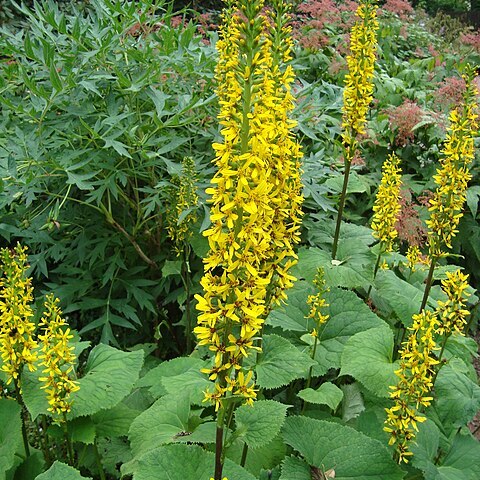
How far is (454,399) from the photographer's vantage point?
310cm

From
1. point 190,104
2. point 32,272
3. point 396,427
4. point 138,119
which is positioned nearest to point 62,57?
point 138,119

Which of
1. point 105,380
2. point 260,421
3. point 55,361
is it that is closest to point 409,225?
point 260,421

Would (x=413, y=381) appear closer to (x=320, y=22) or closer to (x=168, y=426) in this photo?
(x=168, y=426)

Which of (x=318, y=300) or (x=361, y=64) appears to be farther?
(x=361, y=64)

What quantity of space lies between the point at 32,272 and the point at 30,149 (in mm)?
1189

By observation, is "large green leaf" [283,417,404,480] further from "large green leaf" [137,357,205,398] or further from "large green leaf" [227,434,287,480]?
"large green leaf" [137,357,205,398]

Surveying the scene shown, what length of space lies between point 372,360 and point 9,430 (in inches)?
77.8

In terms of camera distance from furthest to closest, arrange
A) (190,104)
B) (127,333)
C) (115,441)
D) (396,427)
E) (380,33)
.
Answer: (380,33) → (127,333) → (190,104) → (115,441) → (396,427)

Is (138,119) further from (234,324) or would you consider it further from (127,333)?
(234,324)

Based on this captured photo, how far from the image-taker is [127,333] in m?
4.62

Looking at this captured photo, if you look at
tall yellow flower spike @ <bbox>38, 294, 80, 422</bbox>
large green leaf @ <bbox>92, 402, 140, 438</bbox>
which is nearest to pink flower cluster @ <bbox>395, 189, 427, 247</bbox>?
large green leaf @ <bbox>92, 402, 140, 438</bbox>

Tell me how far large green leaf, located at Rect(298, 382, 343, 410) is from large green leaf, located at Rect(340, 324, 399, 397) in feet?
0.40

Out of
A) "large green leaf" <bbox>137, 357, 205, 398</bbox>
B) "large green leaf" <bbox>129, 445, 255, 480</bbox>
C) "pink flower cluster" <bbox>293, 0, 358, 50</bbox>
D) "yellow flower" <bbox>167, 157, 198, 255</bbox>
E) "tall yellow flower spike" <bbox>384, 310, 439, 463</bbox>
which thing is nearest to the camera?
"large green leaf" <bbox>129, 445, 255, 480</bbox>

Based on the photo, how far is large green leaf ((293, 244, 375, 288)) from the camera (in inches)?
150
